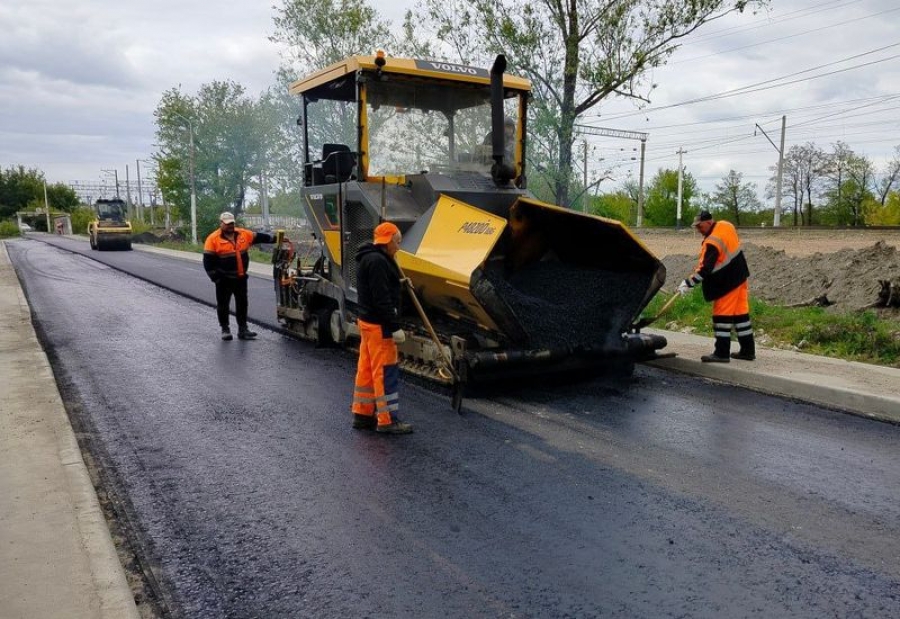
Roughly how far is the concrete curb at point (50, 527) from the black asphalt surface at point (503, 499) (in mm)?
213

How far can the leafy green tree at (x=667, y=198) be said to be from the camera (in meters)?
71.1

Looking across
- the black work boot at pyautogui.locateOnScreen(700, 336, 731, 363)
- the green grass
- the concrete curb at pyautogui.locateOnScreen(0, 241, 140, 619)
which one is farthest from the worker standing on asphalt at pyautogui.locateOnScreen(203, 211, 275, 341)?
the black work boot at pyautogui.locateOnScreen(700, 336, 731, 363)

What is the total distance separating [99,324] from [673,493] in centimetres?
925

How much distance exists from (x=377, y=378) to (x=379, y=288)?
65 centimetres

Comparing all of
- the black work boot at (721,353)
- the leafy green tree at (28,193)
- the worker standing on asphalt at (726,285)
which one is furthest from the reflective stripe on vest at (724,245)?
the leafy green tree at (28,193)

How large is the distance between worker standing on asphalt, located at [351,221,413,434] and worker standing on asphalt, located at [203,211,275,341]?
4.64 meters

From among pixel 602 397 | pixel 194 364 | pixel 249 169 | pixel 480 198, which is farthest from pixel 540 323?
pixel 249 169

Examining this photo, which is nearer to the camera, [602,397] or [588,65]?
[602,397]

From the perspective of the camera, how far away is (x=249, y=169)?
40.3 metres

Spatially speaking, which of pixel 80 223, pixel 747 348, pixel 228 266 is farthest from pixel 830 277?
pixel 80 223

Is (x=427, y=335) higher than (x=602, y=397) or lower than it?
higher

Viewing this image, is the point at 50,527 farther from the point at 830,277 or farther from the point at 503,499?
the point at 830,277

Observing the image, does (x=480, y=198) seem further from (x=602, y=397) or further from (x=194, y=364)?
(x=194, y=364)

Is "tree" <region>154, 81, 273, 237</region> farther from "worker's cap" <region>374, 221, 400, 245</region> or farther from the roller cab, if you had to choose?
"worker's cap" <region>374, 221, 400, 245</region>
